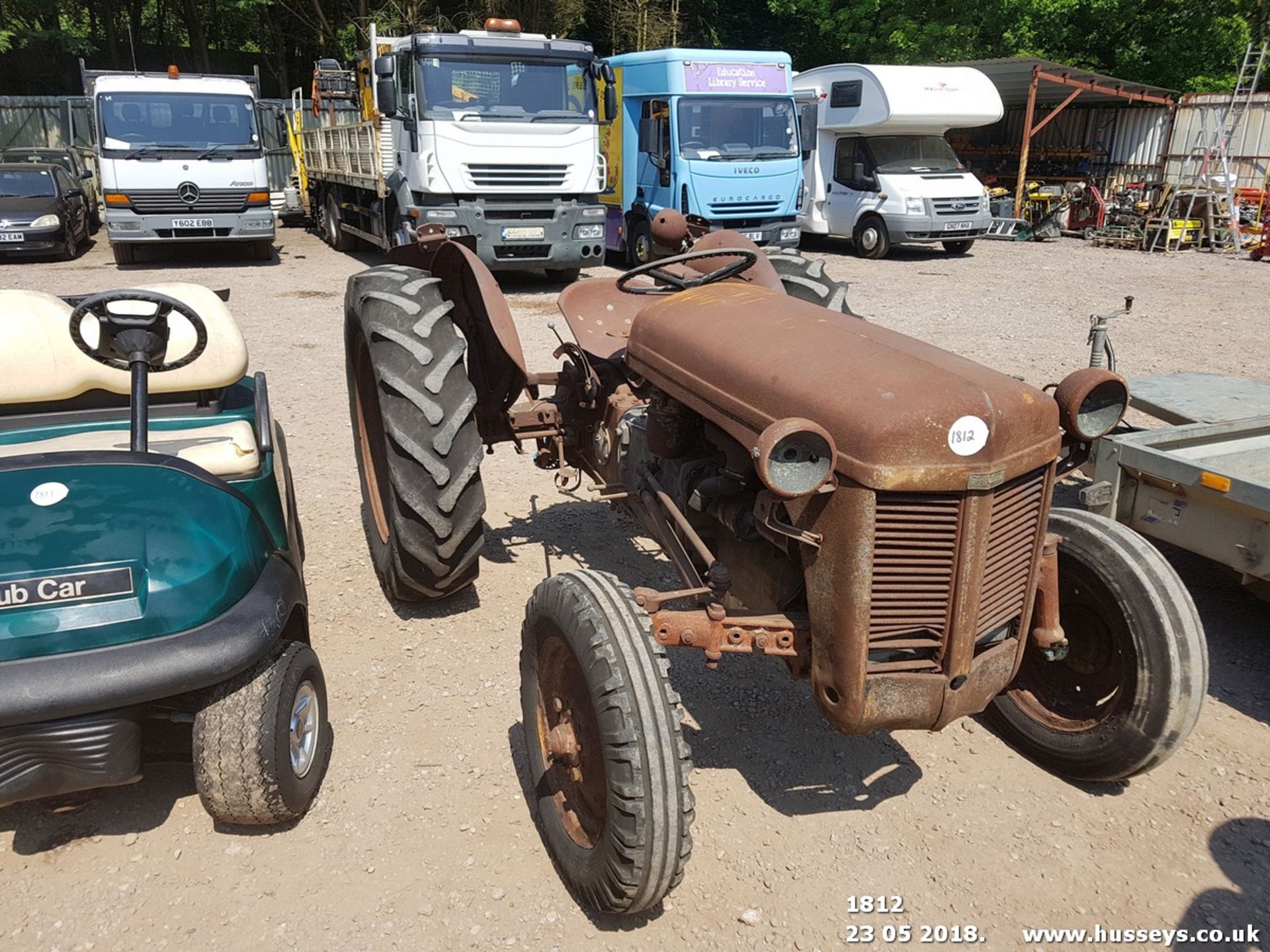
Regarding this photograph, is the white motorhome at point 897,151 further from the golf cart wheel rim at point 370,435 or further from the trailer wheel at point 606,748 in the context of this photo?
the trailer wheel at point 606,748

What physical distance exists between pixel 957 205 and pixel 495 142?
777 cm

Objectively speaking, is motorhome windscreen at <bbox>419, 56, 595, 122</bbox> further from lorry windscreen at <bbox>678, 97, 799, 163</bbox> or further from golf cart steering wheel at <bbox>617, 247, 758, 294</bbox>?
golf cart steering wheel at <bbox>617, 247, 758, 294</bbox>

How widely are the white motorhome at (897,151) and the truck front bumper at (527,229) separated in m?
4.90

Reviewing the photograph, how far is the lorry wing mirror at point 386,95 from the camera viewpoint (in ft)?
35.0

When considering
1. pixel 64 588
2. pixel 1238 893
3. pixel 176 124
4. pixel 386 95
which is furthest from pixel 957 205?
pixel 64 588

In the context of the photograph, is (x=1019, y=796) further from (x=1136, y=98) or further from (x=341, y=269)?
(x=1136, y=98)

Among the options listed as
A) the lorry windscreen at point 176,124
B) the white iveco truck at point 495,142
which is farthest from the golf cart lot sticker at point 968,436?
the lorry windscreen at point 176,124

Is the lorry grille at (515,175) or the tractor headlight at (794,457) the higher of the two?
the lorry grille at (515,175)

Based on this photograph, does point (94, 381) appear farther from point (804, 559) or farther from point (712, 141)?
point (712, 141)

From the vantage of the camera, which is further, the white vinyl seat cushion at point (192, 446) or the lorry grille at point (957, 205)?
the lorry grille at point (957, 205)

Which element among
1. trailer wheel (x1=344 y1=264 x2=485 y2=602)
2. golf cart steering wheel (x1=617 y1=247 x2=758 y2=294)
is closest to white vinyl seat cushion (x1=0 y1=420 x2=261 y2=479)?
trailer wheel (x1=344 y1=264 x2=485 y2=602)

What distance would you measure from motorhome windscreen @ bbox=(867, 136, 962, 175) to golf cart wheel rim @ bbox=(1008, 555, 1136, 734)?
13308mm

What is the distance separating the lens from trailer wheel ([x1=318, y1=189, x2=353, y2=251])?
49.0 feet

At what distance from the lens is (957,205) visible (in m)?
14.9
